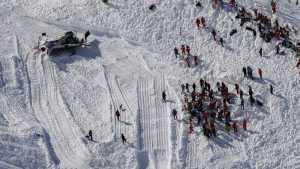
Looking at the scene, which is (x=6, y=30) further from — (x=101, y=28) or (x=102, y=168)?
Result: (x=102, y=168)

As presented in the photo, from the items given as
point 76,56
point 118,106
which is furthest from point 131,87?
point 76,56

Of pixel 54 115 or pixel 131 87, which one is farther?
pixel 131 87

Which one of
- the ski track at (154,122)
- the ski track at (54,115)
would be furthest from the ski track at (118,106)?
the ski track at (54,115)

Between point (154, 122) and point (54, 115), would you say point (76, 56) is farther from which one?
point (154, 122)

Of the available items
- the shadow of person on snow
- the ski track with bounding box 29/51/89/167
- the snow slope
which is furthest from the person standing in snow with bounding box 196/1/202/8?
the ski track with bounding box 29/51/89/167

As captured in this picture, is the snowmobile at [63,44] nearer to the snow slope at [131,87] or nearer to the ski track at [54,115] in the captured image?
the snow slope at [131,87]

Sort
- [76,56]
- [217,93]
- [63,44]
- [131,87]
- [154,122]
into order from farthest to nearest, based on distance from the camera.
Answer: [76,56] → [63,44] → [131,87] → [217,93] → [154,122]
